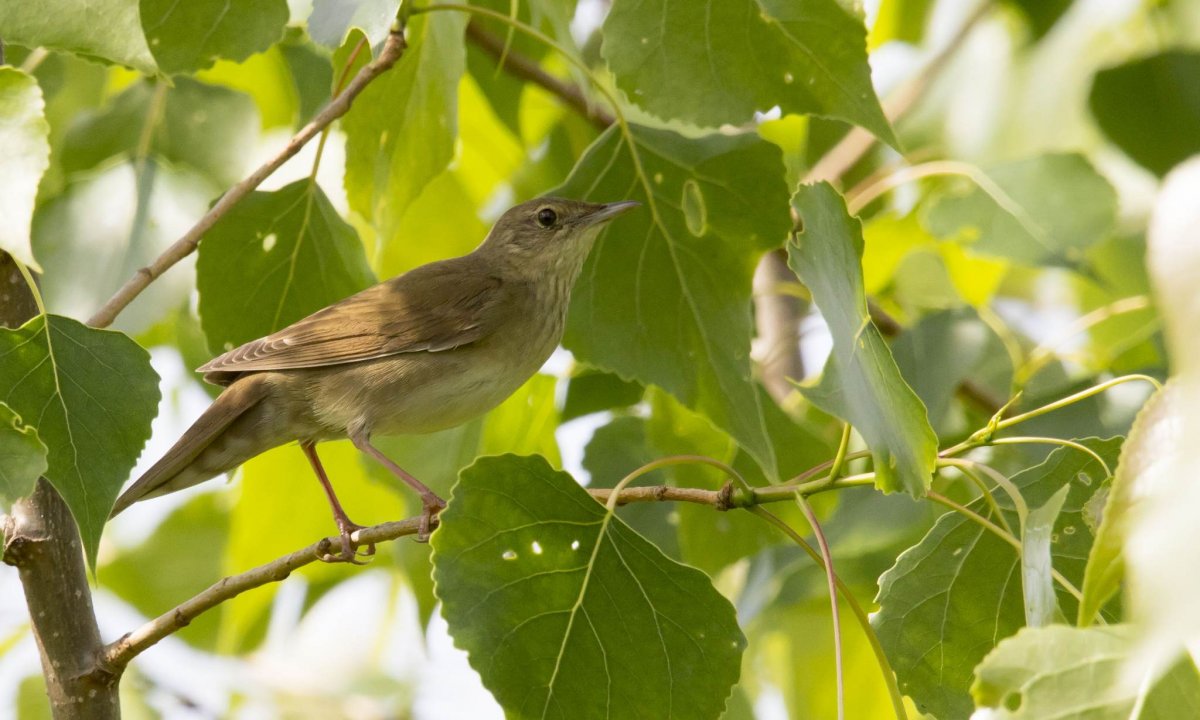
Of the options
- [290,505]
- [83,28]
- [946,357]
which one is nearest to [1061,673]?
[83,28]

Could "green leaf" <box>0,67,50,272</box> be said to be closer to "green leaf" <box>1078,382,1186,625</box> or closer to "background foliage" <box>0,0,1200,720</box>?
"background foliage" <box>0,0,1200,720</box>

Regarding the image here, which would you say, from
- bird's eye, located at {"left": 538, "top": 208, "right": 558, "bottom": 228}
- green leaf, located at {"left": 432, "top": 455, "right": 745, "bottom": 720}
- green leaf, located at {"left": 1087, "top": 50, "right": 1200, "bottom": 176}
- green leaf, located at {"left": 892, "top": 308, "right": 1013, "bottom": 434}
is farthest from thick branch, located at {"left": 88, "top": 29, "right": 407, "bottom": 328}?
green leaf, located at {"left": 1087, "top": 50, "right": 1200, "bottom": 176}

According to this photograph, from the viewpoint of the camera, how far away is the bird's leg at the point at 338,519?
3.08m

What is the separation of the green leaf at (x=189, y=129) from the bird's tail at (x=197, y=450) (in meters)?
0.83

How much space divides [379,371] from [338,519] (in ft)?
1.49

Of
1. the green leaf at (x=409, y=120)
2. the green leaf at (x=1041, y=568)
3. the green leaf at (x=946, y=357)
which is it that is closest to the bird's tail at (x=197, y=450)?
the green leaf at (x=409, y=120)

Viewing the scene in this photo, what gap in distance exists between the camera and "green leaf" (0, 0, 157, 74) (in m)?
2.53

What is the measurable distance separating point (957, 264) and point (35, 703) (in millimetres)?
3705

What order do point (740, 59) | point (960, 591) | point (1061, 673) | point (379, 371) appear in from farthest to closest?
point (379, 371), point (740, 59), point (960, 591), point (1061, 673)

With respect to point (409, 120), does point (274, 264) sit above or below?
below

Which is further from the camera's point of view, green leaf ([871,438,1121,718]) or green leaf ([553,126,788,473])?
green leaf ([553,126,788,473])

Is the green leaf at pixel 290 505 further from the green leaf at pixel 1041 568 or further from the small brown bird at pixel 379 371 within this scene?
the green leaf at pixel 1041 568

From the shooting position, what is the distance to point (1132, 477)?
1688mm

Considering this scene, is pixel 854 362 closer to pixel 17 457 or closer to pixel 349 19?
pixel 349 19
